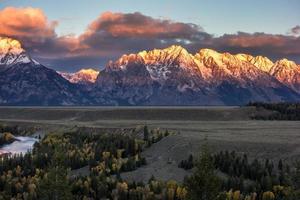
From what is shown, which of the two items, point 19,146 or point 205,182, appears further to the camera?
point 19,146

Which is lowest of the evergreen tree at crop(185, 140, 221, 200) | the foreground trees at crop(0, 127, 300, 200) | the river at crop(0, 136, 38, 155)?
the river at crop(0, 136, 38, 155)

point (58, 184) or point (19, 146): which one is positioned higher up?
point (58, 184)

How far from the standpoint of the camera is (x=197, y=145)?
10094 centimetres

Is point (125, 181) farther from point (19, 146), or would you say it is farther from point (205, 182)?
point (19, 146)

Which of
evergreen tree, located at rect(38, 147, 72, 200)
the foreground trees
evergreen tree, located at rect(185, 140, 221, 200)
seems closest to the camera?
evergreen tree, located at rect(185, 140, 221, 200)

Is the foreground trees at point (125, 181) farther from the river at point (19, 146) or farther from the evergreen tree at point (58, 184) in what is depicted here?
the river at point (19, 146)

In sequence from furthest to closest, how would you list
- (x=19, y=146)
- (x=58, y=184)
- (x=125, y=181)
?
(x=19, y=146)
(x=125, y=181)
(x=58, y=184)

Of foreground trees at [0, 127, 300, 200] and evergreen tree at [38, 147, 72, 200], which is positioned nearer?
foreground trees at [0, 127, 300, 200]

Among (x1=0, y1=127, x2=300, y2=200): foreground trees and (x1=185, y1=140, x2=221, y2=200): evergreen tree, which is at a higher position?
(x1=185, y1=140, x2=221, y2=200): evergreen tree

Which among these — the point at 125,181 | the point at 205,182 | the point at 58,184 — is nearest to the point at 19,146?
the point at 125,181

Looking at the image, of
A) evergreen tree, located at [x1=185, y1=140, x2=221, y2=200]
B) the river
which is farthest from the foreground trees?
the river

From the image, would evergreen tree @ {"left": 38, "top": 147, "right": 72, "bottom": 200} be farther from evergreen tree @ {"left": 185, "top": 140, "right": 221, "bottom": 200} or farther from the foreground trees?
evergreen tree @ {"left": 185, "top": 140, "right": 221, "bottom": 200}

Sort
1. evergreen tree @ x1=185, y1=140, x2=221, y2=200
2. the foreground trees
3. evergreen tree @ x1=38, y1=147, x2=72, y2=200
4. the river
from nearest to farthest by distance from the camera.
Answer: evergreen tree @ x1=185, y1=140, x2=221, y2=200
the foreground trees
evergreen tree @ x1=38, y1=147, x2=72, y2=200
the river

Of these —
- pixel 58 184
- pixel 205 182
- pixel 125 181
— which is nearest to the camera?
pixel 205 182
